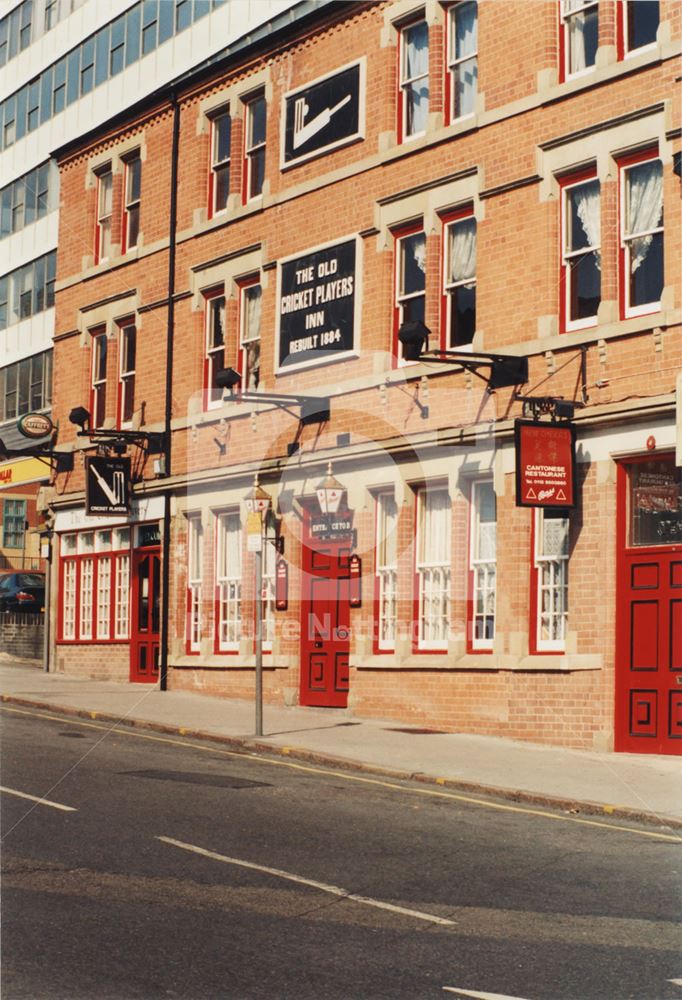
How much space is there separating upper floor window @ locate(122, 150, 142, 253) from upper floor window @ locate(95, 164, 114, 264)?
0.72 m

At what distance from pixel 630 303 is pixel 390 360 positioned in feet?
16.6

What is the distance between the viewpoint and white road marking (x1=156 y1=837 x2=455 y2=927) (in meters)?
8.87

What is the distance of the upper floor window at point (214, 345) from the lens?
1076 inches

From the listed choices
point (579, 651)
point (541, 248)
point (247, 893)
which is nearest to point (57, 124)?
point (541, 248)

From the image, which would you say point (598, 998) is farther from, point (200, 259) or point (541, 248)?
point (200, 259)

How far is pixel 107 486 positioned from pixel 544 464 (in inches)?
514

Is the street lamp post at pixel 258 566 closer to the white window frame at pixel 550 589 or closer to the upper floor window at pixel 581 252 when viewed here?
the white window frame at pixel 550 589

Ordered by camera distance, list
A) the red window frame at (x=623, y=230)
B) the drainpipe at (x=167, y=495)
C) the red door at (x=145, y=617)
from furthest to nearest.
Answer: the red door at (x=145, y=617), the drainpipe at (x=167, y=495), the red window frame at (x=623, y=230)

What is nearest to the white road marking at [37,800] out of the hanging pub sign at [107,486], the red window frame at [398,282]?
the red window frame at [398,282]

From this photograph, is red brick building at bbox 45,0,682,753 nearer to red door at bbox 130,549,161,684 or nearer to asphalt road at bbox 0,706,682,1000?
red door at bbox 130,549,161,684

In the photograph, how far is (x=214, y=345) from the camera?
2758cm

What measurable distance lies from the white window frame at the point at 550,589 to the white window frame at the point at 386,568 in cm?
328

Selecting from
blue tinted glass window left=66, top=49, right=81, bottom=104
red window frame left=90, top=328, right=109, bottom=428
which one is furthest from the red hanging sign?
blue tinted glass window left=66, top=49, right=81, bottom=104

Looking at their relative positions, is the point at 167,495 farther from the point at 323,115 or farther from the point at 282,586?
the point at 323,115
